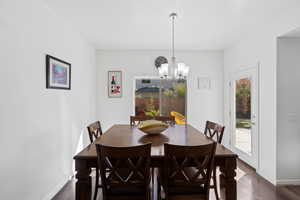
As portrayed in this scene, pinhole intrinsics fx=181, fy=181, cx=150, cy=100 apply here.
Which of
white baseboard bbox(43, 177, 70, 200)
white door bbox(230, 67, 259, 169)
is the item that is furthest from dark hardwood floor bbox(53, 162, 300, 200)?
white door bbox(230, 67, 259, 169)

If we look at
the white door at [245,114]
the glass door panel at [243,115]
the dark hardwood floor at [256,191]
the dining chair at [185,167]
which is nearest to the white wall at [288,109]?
the dark hardwood floor at [256,191]

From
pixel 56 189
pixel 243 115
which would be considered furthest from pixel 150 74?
pixel 56 189

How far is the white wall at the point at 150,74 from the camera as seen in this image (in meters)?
4.51

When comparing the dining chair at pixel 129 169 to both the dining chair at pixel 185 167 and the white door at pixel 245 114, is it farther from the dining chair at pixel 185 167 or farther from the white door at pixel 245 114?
the white door at pixel 245 114

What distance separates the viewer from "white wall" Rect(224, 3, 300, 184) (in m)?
2.53

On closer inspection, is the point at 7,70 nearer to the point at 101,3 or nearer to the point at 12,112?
the point at 12,112

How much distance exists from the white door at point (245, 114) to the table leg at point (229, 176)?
2.00m

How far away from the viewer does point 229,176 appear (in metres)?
1.53

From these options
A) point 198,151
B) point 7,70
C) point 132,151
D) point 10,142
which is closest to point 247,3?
point 198,151

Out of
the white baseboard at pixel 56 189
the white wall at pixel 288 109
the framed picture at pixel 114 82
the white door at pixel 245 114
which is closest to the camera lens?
the white baseboard at pixel 56 189

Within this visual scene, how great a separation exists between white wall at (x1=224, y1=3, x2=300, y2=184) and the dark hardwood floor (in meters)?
0.16

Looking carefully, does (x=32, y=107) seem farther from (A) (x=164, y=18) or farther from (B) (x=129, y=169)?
(A) (x=164, y=18)

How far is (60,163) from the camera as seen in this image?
266 cm

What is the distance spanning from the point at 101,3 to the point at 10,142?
1856 millimetres
